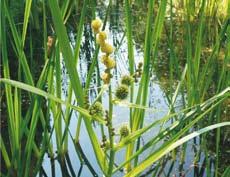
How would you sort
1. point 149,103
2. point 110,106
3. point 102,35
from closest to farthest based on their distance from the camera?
point 102,35
point 110,106
point 149,103

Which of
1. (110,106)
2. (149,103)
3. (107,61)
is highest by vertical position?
(107,61)

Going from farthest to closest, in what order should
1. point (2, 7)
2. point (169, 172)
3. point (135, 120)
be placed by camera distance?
point (169, 172) < point (135, 120) < point (2, 7)

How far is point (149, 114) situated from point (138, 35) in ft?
5.58

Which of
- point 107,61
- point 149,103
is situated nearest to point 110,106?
point 107,61

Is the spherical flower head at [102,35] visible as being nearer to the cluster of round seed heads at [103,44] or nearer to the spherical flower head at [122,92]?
the cluster of round seed heads at [103,44]

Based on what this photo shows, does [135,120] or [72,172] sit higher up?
[135,120]

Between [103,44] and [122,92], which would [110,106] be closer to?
[122,92]

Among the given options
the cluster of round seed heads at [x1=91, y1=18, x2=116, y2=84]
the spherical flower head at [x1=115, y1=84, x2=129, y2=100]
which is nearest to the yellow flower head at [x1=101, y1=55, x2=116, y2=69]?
the cluster of round seed heads at [x1=91, y1=18, x2=116, y2=84]

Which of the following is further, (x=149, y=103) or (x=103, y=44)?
(x=149, y=103)

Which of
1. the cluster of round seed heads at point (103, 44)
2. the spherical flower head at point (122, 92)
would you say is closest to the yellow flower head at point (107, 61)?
the cluster of round seed heads at point (103, 44)

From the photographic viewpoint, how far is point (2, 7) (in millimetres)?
1275

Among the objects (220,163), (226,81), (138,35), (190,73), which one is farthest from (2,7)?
(138,35)

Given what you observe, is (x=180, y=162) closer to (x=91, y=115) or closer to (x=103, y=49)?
(x=91, y=115)

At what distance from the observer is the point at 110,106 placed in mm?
1008
